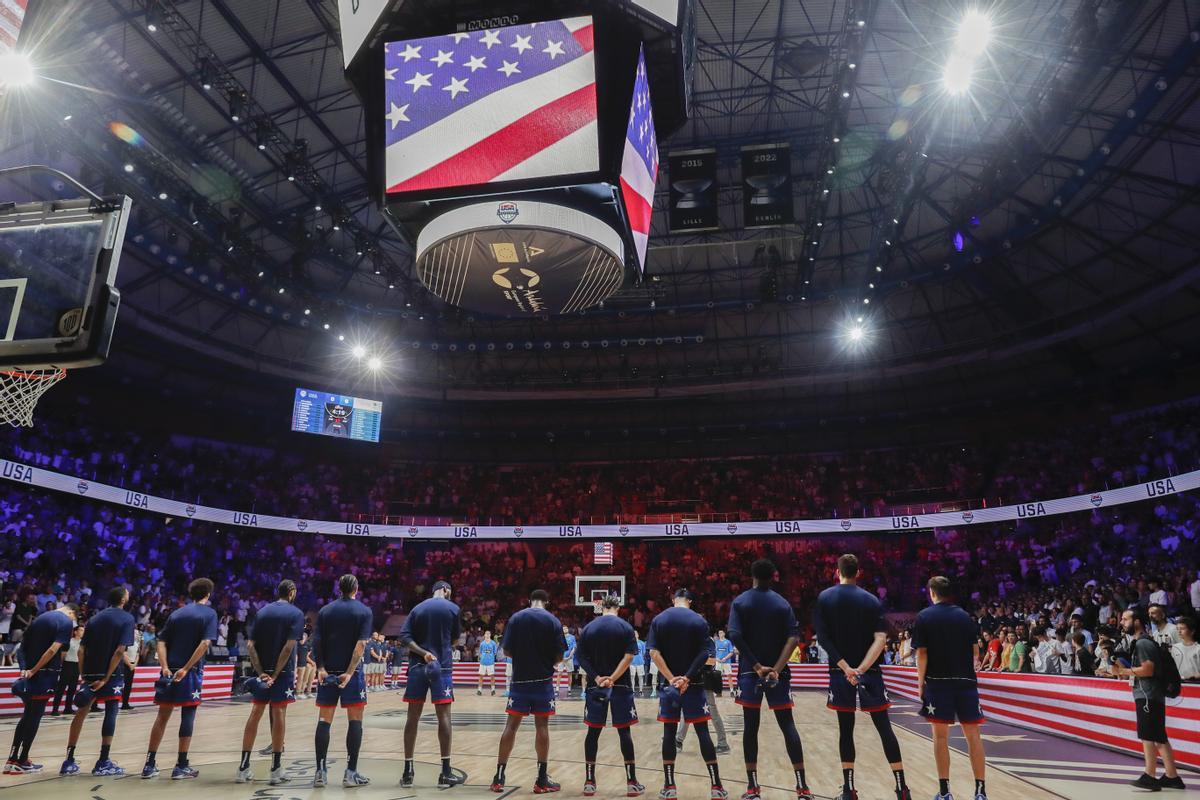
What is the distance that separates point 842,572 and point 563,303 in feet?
12.1

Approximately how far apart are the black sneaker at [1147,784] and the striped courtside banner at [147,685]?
44.9 feet

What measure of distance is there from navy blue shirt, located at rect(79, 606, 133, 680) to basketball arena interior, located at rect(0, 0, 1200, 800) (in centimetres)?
5

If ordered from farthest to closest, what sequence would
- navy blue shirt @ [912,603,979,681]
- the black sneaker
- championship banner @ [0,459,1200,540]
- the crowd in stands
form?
championship banner @ [0,459,1200,540], the crowd in stands, the black sneaker, navy blue shirt @ [912,603,979,681]

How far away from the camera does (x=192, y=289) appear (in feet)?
84.1

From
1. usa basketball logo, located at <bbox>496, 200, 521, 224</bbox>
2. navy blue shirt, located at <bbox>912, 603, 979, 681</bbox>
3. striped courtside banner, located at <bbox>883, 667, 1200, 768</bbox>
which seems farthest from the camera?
striped courtside banner, located at <bbox>883, 667, 1200, 768</bbox>

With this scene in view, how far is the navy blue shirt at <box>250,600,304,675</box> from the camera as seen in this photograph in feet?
25.2

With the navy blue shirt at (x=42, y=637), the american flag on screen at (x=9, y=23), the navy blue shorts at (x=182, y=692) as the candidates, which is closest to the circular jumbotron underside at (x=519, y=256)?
the american flag on screen at (x=9, y=23)

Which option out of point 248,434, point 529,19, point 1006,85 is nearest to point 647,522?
point 248,434

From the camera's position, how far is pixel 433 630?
776 centimetres

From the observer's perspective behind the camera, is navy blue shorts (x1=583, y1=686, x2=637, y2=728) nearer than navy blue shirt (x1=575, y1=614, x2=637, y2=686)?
Yes

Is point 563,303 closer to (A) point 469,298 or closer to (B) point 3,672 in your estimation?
(A) point 469,298

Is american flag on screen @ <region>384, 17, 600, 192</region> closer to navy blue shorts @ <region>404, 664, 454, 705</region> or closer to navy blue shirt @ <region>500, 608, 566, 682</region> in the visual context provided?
navy blue shirt @ <region>500, 608, 566, 682</region>

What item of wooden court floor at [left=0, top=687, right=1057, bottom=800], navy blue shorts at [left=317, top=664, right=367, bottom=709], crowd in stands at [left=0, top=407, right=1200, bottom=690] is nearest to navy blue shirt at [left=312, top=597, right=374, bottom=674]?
navy blue shorts at [left=317, top=664, right=367, bottom=709]

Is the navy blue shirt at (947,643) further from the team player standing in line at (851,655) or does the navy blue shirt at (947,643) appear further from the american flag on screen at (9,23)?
the american flag on screen at (9,23)
